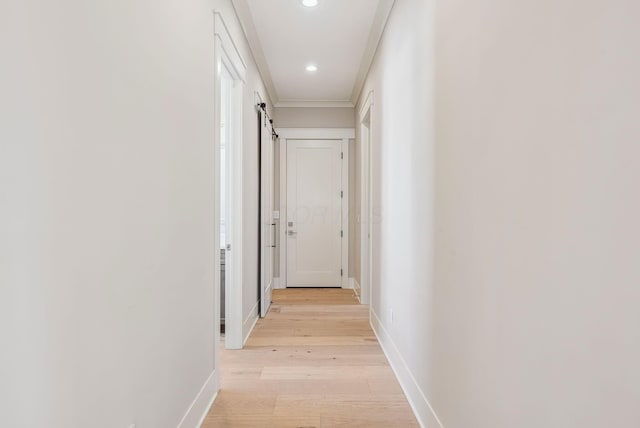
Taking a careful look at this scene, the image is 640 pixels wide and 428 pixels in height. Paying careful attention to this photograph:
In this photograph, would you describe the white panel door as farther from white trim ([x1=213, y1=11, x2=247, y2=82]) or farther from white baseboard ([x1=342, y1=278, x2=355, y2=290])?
white trim ([x1=213, y1=11, x2=247, y2=82])

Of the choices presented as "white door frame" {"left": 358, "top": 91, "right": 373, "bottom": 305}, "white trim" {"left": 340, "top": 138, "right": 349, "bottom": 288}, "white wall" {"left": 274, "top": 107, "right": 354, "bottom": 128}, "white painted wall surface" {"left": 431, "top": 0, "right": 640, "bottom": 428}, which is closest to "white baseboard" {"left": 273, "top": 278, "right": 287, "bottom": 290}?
"white trim" {"left": 340, "top": 138, "right": 349, "bottom": 288}

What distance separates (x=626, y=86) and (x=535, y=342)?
67 cm

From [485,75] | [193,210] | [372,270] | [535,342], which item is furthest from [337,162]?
[535,342]

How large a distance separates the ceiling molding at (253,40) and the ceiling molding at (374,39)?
106cm

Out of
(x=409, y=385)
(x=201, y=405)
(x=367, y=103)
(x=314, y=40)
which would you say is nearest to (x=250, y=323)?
(x=201, y=405)

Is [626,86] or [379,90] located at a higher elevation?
[379,90]

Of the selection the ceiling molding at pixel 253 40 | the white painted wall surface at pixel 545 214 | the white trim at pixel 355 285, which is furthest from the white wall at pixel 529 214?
the white trim at pixel 355 285

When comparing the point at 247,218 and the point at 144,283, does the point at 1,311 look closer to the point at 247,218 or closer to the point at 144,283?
the point at 144,283

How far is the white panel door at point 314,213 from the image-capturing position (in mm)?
6129

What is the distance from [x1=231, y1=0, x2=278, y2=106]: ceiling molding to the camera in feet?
10.4

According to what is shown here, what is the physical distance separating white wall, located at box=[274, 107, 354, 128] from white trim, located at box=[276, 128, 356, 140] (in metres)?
0.05

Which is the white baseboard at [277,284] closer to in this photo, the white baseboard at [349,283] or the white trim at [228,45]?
the white baseboard at [349,283]

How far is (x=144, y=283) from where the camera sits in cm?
150

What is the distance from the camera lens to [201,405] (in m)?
2.23
